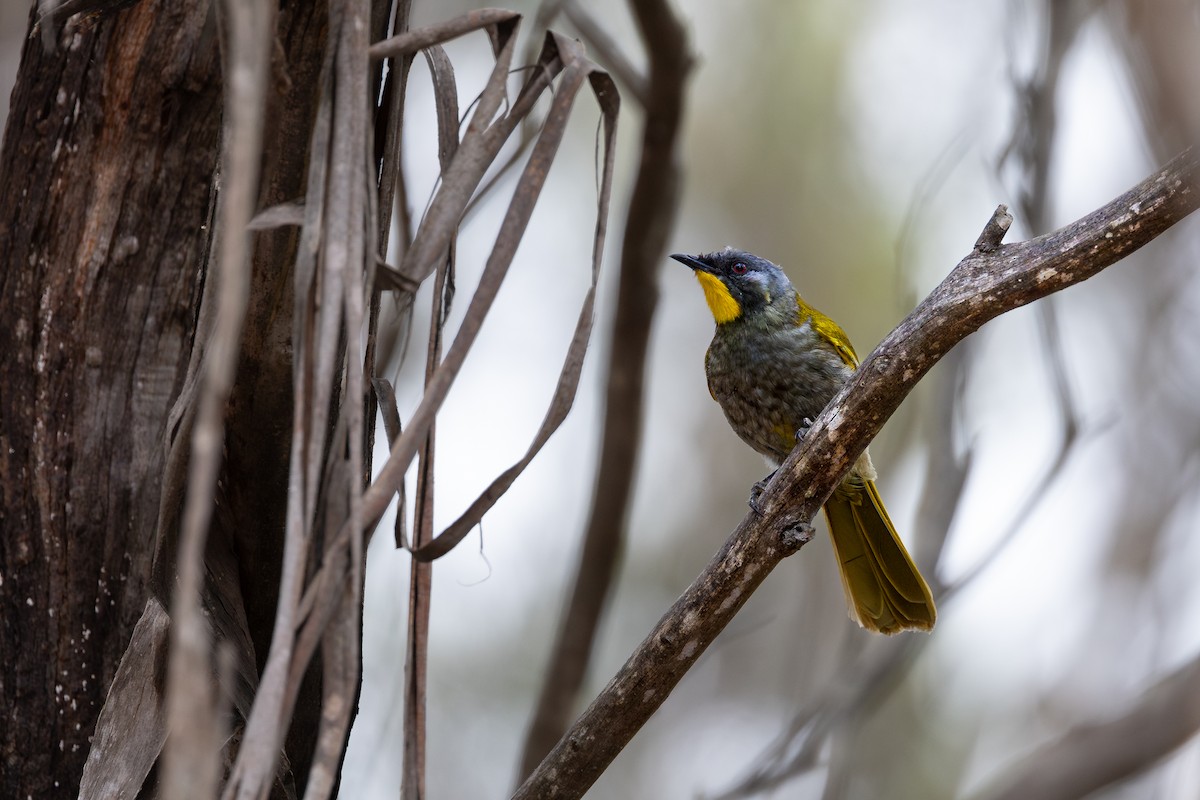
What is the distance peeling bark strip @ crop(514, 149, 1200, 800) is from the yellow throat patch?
2.34m

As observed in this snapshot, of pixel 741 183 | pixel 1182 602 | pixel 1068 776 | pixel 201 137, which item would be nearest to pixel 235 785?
pixel 201 137

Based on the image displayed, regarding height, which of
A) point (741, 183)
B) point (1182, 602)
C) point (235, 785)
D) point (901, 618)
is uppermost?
point (741, 183)

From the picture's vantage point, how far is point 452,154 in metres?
1.68

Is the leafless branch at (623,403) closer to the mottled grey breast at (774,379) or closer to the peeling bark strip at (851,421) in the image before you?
the mottled grey breast at (774,379)

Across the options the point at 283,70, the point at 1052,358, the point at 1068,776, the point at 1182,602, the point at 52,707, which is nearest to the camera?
the point at 283,70

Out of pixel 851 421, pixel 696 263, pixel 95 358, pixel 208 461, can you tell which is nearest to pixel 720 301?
pixel 696 263

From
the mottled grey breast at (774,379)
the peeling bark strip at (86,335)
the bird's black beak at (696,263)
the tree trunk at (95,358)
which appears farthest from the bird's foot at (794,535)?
the bird's black beak at (696,263)

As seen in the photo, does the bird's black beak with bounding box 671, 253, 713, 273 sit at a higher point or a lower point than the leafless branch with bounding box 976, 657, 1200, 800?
higher

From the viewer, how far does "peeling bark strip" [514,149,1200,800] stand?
165 centimetres

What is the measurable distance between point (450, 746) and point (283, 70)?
6250 mm

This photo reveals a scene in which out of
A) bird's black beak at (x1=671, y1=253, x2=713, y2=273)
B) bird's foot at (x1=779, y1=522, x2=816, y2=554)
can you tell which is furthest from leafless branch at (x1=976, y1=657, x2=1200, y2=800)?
bird's black beak at (x1=671, y1=253, x2=713, y2=273)

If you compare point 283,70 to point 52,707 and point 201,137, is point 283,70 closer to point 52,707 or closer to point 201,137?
point 201,137

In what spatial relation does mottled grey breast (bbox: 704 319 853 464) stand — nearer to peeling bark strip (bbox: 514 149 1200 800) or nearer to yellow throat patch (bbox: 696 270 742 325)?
yellow throat patch (bbox: 696 270 742 325)

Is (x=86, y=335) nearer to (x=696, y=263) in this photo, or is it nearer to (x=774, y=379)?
(x=774, y=379)
